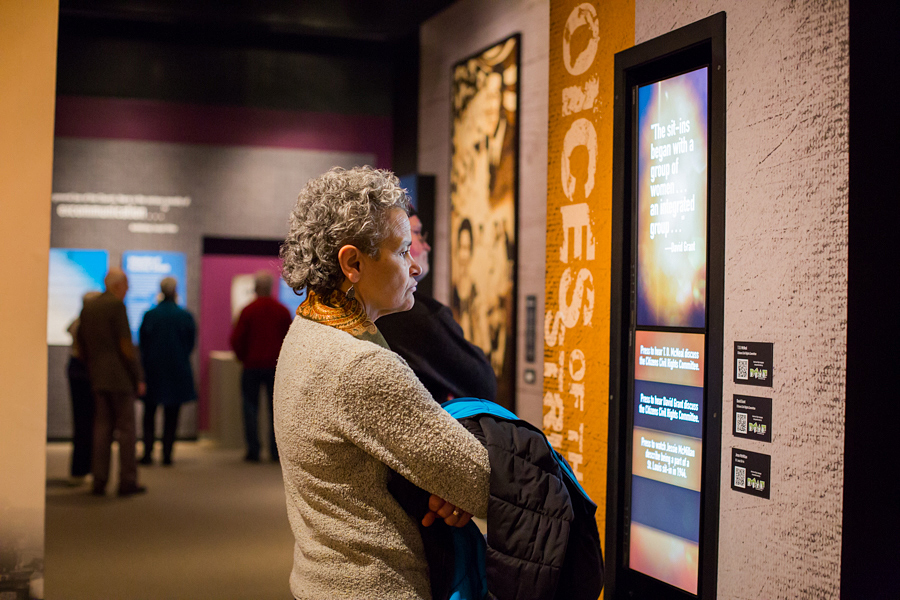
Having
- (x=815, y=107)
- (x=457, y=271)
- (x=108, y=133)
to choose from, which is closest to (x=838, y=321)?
(x=815, y=107)

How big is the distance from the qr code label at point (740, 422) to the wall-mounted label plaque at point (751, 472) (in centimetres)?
7

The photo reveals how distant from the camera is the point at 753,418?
2.69 metres

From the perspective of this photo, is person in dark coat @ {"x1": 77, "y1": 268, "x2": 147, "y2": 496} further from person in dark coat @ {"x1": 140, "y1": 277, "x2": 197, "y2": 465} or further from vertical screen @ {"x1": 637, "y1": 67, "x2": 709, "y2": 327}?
vertical screen @ {"x1": 637, "y1": 67, "x2": 709, "y2": 327}

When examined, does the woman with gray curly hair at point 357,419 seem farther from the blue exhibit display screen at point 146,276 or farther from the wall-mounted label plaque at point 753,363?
the blue exhibit display screen at point 146,276

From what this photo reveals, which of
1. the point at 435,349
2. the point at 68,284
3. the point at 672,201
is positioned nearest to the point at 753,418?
the point at 672,201

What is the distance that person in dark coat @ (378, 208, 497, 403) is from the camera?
8.13 feet

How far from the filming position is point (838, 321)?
2365 mm

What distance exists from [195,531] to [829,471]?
4373 millimetres

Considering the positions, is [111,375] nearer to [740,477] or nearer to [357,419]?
[740,477]

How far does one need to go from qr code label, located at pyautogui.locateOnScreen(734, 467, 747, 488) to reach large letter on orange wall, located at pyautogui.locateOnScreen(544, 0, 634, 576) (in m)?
0.86

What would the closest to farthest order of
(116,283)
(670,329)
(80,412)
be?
1. (670,329)
2. (116,283)
3. (80,412)

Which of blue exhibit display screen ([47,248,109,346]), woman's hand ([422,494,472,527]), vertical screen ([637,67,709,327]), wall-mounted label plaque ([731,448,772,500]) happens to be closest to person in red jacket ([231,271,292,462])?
blue exhibit display screen ([47,248,109,346])

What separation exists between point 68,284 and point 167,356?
192 cm

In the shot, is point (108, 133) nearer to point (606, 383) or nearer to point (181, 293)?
point (181, 293)
